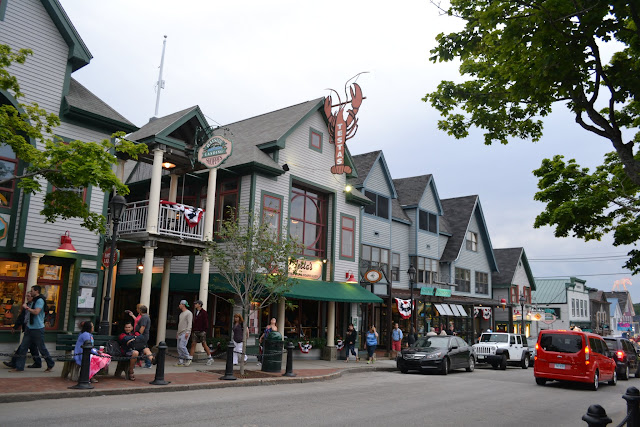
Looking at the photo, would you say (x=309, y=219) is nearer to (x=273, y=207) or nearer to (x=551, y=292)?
(x=273, y=207)

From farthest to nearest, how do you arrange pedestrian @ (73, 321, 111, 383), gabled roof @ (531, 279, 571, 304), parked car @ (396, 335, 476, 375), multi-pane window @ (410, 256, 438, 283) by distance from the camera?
gabled roof @ (531, 279, 571, 304) → multi-pane window @ (410, 256, 438, 283) → parked car @ (396, 335, 476, 375) → pedestrian @ (73, 321, 111, 383)

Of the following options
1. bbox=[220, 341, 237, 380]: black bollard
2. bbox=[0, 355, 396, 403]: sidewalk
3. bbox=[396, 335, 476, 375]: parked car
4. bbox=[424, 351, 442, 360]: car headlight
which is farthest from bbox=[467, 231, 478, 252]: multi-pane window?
bbox=[220, 341, 237, 380]: black bollard

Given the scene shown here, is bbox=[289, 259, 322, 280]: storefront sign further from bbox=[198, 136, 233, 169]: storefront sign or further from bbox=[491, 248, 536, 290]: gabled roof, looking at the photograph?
bbox=[491, 248, 536, 290]: gabled roof

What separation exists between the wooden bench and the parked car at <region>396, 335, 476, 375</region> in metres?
10.9

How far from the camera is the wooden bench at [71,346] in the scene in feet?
37.9

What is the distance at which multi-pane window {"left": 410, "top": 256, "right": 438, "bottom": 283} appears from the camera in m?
33.2

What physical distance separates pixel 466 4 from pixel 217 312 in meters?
16.6

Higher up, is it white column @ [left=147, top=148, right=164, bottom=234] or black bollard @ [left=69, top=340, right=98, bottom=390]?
white column @ [left=147, top=148, right=164, bottom=234]

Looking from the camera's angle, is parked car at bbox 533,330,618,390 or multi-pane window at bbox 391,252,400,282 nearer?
parked car at bbox 533,330,618,390

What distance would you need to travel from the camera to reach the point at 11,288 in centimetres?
1545

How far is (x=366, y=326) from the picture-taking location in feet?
95.6

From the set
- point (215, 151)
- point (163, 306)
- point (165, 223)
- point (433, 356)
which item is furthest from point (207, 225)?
point (433, 356)

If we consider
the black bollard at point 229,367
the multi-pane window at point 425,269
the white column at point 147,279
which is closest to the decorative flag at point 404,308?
the multi-pane window at point 425,269

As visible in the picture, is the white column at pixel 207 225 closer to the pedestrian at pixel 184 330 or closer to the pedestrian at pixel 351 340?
the pedestrian at pixel 184 330
